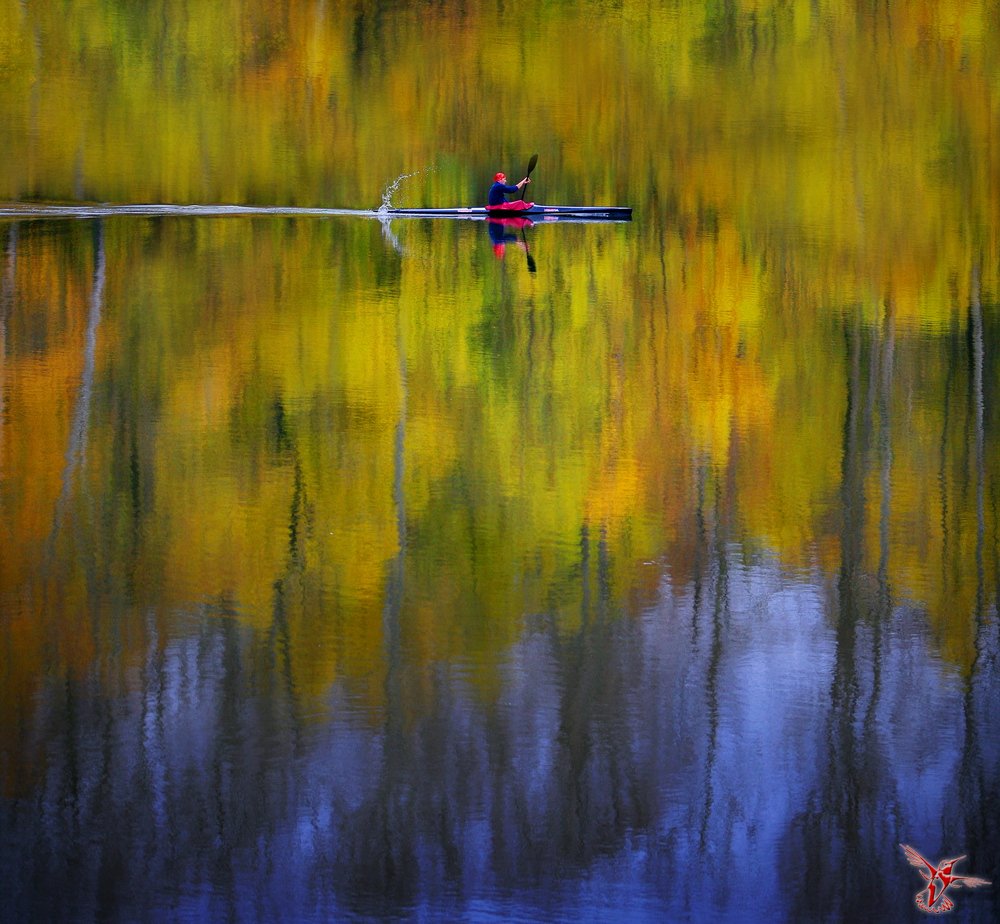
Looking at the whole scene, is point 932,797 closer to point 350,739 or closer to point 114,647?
point 350,739

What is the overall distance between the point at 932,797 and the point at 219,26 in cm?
2653

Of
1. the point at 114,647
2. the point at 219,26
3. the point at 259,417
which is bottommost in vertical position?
the point at 114,647

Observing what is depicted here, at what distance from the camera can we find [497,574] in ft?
19.2

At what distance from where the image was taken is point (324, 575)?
5.86 meters

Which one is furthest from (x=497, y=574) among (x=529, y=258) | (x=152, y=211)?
(x=152, y=211)

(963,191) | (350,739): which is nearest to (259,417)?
(350,739)

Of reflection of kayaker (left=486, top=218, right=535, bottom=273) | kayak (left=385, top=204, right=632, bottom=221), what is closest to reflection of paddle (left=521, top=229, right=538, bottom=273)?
reflection of kayaker (left=486, top=218, right=535, bottom=273)

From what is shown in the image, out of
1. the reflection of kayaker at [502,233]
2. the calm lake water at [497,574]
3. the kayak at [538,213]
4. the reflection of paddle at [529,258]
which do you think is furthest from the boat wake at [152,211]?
the reflection of paddle at [529,258]

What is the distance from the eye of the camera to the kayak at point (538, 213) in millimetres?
15742

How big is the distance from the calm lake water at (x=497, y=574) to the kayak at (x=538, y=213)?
0.89ft

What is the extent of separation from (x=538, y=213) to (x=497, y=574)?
34.0 ft

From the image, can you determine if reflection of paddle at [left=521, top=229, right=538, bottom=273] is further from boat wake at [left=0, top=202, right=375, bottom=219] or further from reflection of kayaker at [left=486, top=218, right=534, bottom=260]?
boat wake at [left=0, top=202, right=375, bottom=219]

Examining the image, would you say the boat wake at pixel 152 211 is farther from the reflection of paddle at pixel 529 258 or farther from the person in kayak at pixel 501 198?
the reflection of paddle at pixel 529 258

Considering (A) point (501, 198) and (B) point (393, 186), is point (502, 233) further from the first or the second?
(B) point (393, 186)
